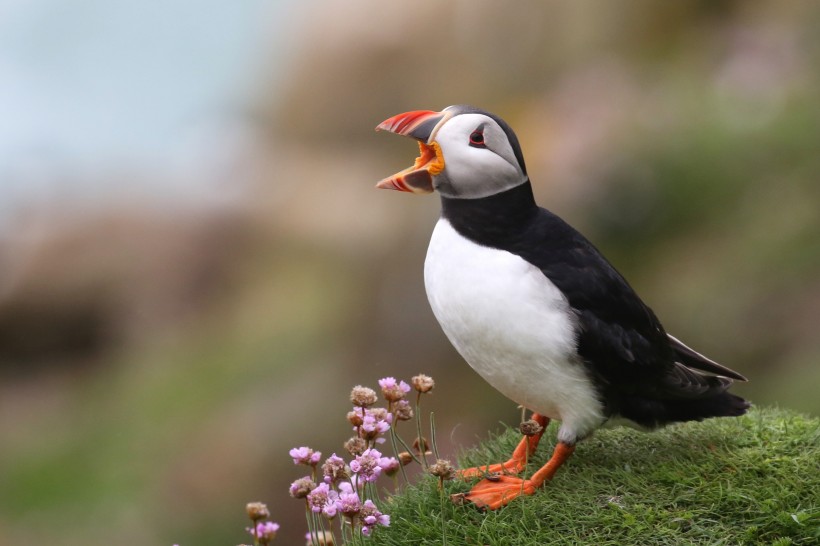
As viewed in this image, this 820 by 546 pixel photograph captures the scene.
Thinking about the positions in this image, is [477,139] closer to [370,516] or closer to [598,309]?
[598,309]

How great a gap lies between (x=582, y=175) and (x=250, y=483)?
3358 millimetres

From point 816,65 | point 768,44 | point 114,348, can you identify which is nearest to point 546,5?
point 768,44

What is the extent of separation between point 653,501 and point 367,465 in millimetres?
919

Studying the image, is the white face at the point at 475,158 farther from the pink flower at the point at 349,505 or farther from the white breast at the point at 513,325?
the pink flower at the point at 349,505

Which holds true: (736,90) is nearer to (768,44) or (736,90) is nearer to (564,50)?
(768,44)

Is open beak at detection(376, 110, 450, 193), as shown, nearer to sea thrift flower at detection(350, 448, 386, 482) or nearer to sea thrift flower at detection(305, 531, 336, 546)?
sea thrift flower at detection(350, 448, 386, 482)

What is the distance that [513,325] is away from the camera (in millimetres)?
2945

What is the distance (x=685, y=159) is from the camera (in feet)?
24.6

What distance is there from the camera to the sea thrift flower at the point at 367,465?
294cm

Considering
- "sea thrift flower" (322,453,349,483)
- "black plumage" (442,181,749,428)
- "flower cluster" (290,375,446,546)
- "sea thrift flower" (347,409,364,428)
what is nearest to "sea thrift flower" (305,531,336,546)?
"flower cluster" (290,375,446,546)

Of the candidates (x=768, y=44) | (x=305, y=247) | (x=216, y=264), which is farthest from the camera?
(x=216, y=264)

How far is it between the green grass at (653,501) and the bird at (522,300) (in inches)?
4.2

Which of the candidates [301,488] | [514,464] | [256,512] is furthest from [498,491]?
[256,512]

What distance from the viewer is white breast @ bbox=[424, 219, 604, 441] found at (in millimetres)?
2953
